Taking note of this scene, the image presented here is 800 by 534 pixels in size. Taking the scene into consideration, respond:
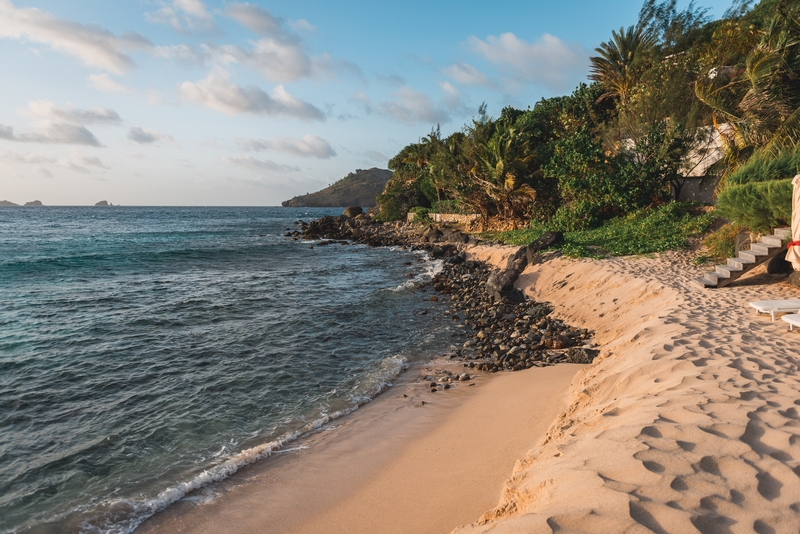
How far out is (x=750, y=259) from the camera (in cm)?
1208

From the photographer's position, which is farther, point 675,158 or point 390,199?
point 390,199

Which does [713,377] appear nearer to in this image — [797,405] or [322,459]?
[797,405]

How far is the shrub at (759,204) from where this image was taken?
12109mm

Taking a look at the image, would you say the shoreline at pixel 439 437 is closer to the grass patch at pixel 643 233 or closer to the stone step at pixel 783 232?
the stone step at pixel 783 232

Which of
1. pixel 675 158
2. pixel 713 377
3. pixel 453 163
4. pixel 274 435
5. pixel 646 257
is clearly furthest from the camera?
pixel 453 163

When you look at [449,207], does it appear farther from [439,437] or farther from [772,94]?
[439,437]

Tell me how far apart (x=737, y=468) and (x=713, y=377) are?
99.5 inches

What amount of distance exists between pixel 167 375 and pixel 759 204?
16594 mm

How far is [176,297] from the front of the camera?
66.5 ft

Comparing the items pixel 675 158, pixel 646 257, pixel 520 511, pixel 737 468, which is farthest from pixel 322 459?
pixel 675 158

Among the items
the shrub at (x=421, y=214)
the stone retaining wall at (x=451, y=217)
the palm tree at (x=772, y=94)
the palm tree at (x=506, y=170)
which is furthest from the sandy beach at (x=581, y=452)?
the shrub at (x=421, y=214)

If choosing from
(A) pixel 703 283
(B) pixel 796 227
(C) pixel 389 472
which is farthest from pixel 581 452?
(A) pixel 703 283

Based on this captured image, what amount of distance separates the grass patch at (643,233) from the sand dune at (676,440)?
8.13 meters

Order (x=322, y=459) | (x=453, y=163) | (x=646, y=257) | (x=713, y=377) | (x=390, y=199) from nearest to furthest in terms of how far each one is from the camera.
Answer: (x=713, y=377) → (x=322, y=459) → (x=646, y=257) → (x=453, y=163) → (x=390, y=199)
